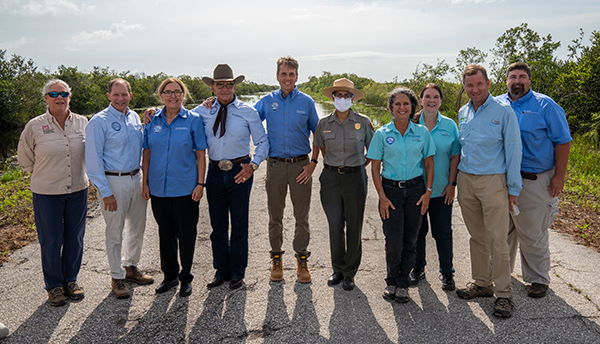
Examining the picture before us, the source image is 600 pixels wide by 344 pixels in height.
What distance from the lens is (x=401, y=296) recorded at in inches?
148

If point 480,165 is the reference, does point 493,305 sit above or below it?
below

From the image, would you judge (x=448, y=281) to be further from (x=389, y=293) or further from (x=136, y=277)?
(x=136, y=277)

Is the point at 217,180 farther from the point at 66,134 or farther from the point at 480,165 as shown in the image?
the point at 480,165

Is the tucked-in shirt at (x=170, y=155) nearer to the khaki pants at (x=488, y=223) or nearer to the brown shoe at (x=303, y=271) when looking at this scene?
the brown shoe at (x=303, y=271)

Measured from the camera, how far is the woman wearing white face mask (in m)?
4.09

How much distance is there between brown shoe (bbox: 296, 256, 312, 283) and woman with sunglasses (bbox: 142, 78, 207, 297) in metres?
1.20

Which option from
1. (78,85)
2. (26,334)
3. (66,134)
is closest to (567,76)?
(66,134)

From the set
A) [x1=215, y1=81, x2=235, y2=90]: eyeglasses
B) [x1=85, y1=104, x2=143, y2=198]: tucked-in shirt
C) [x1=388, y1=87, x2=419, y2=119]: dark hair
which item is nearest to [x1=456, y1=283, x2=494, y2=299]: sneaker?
[x1=388, y1=87, x2=419, y2=119]: dark hair

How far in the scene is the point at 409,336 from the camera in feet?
10.5

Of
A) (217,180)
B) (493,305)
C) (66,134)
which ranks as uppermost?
(66,134)

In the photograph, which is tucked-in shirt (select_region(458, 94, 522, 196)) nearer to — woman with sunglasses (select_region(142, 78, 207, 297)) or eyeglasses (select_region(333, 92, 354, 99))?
eyeglasses (select_region(333, 92, 354, 99))

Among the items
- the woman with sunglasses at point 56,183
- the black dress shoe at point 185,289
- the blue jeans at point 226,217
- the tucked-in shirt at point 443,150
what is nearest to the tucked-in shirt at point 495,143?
the tucked-in shirt at point 443,150

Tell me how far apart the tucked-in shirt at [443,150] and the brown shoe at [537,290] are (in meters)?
1.32

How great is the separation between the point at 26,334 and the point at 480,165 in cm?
445
